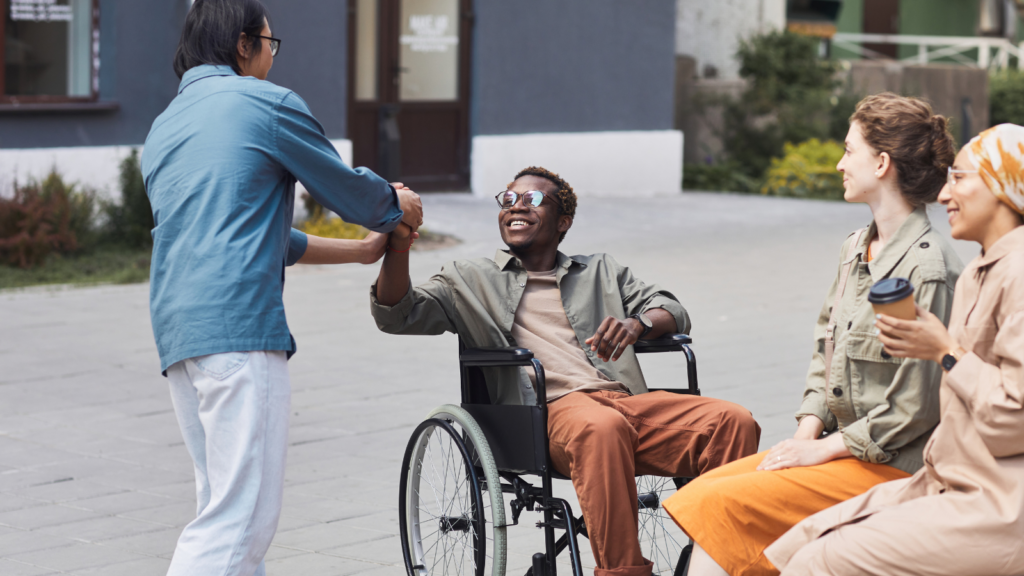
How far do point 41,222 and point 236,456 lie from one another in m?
8.38

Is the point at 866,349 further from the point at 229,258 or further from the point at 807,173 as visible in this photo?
the point at 807,173

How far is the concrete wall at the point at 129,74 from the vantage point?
12.2 m

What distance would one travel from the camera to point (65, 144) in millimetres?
12078

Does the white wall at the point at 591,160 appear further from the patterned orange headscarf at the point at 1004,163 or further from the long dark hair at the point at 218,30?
the patterned orange headscarf at the point at 1004,163

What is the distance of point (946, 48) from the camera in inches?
1099

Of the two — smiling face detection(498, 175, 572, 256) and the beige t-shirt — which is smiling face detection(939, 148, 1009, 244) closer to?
the beige t-shirt

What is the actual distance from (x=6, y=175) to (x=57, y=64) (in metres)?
1.48

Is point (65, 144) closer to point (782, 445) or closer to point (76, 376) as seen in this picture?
point (76, 376)

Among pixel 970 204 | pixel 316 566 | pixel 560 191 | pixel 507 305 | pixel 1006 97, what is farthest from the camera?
pixel 1006 97

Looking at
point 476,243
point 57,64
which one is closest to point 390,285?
point 476,243

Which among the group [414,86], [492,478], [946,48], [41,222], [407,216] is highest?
[946,48]

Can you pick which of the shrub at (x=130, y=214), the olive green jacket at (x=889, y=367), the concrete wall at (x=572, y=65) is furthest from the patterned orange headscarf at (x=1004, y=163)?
the concrete wall at (x=572, y=65)

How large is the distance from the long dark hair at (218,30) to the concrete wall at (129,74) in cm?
955

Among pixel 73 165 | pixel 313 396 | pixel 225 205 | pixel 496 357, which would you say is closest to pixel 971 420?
pixel 496 357
